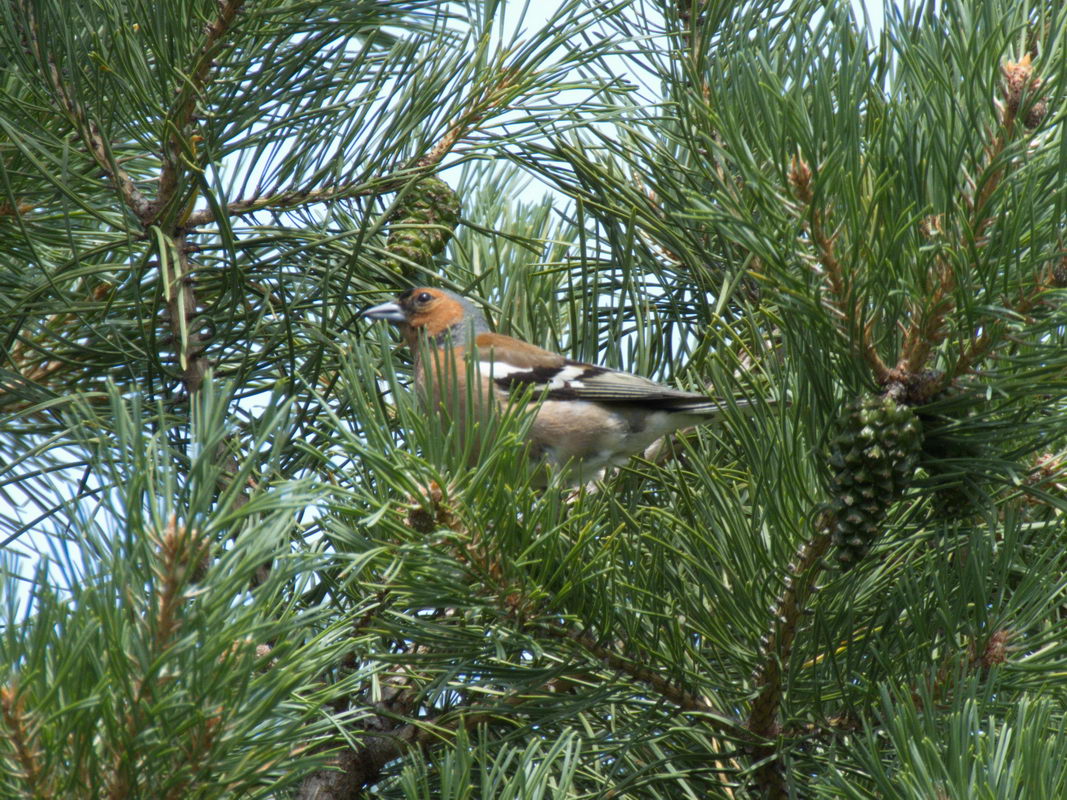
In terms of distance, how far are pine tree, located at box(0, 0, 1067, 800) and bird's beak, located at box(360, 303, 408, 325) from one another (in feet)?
0.87

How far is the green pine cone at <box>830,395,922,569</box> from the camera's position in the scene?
5.39 feet

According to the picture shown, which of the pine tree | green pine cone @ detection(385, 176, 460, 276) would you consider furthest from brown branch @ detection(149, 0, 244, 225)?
green pine cone @ detection(385, 176, 460, 276)

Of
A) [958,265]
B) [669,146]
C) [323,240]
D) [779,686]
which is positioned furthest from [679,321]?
[958,265]

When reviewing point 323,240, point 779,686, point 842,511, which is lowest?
point 779,686

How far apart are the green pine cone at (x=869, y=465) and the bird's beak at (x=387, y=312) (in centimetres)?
187

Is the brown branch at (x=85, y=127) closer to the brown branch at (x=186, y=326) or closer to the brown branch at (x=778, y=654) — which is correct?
the brown branch at (x=186, y=326)

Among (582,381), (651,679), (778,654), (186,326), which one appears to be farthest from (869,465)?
(582,381)

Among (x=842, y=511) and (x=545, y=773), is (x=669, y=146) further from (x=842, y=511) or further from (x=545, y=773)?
(x=545, y=773)

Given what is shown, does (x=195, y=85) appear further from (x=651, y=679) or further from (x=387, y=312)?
(x=651, y=679)

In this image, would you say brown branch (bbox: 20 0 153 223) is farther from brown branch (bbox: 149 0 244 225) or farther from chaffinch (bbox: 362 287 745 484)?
chaffinch (bbox: 362 287 745 484)

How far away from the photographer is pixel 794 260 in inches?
63.4

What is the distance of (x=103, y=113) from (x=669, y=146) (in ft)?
5.27

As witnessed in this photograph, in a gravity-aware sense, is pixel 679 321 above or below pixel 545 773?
above

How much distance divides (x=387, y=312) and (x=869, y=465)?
2072 millimetres
